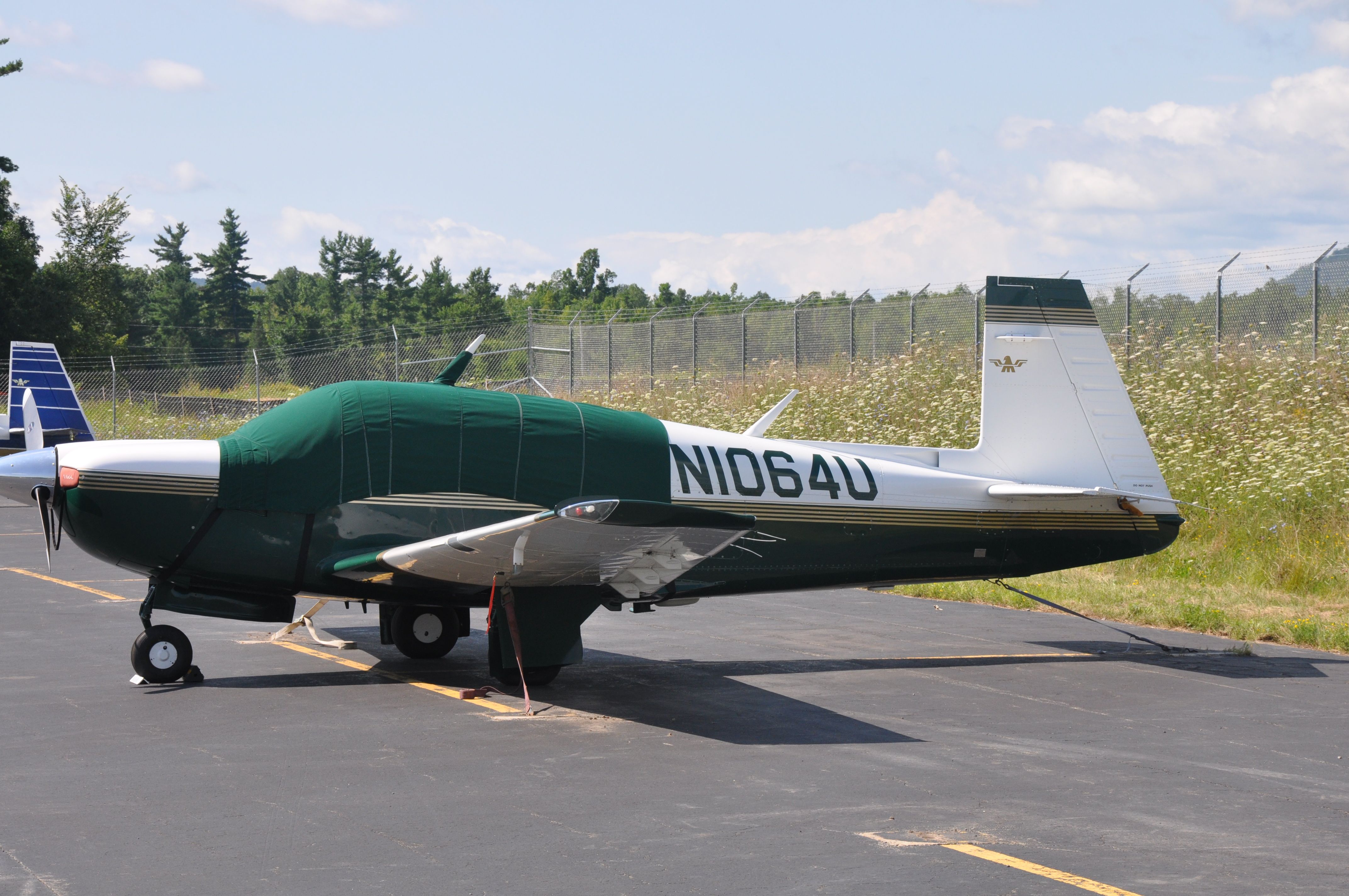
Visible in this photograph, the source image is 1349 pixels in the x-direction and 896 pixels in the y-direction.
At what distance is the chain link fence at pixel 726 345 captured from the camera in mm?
19609

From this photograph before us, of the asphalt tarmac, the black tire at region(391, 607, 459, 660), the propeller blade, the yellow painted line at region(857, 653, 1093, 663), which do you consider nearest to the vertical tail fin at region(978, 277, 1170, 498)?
the yellow painted line at region(857, 653, 1093, 663)

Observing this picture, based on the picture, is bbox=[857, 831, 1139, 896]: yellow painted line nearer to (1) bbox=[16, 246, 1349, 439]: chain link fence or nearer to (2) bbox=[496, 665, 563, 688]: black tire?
(2) bbox=[496, 665, 563, 688]: black tire

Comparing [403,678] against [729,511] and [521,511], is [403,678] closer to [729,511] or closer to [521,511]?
[521,511]

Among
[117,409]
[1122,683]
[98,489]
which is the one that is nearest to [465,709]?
[98,489]

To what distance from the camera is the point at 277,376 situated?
35500 millimetres

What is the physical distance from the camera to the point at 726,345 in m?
27.5

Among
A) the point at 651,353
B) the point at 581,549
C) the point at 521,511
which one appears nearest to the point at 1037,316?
the point at 521,511

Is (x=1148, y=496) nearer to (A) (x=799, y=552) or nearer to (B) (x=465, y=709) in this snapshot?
(A) (x=799, y=552)

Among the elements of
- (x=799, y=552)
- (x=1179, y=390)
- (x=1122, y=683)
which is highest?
(x=1179, y=390)

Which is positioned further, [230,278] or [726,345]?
[230,278]

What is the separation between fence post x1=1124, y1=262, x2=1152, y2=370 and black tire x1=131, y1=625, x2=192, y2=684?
16.2 meters

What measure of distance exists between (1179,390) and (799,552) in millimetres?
11692

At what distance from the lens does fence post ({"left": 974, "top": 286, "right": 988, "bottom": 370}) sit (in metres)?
22.5

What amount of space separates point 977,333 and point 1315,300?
219 inches
